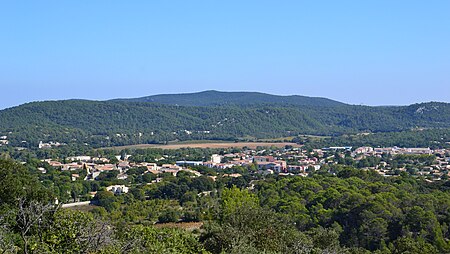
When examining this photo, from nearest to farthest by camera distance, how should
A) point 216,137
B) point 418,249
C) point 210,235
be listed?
point 210,235
point 418,249
point 216,137

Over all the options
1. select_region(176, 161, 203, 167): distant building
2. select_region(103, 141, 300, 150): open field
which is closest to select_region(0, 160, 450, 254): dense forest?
select_region(176, 161, 203, 167): distant building

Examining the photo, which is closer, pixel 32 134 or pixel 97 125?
pixel 32 134

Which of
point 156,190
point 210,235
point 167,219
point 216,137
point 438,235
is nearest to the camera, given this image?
point 210,235

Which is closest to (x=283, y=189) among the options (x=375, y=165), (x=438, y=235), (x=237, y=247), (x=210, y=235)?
(x=438, y=235)

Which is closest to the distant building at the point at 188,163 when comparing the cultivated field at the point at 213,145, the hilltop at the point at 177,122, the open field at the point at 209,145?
the open field at the point at 209,145

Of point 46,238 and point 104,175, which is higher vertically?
point 46,238

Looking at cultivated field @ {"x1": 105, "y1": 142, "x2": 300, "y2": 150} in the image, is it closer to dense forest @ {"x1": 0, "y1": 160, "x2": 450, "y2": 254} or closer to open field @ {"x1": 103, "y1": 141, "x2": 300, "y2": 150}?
open field @ {"x1": 103, "y1": 141, "x2": 300, "y2": 150}

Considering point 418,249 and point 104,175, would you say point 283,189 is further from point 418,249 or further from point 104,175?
point 104,175

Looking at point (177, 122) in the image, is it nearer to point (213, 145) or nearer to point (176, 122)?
point (176, 122)
